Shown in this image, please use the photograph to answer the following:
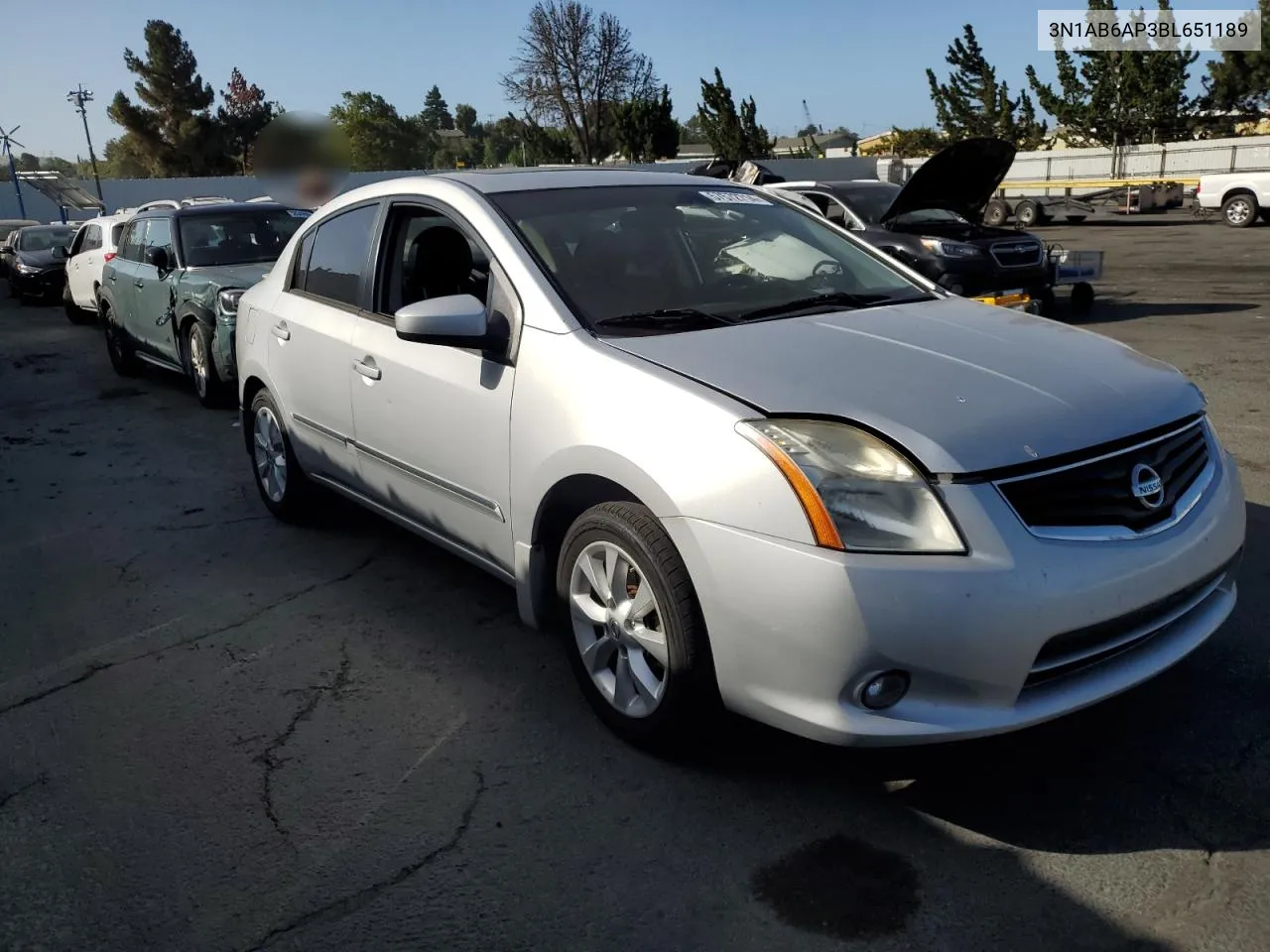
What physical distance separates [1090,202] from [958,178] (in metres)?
24.8

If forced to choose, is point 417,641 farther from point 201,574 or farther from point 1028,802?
point 1028,802

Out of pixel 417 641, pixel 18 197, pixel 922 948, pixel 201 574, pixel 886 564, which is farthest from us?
pixel 18 197

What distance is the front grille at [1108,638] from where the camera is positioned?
8.41ft

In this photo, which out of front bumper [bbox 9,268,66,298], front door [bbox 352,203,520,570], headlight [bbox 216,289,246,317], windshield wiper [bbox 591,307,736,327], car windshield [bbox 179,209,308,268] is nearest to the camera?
windshield wiper [bbox 591,307,736,327]

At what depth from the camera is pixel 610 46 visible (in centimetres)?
6006

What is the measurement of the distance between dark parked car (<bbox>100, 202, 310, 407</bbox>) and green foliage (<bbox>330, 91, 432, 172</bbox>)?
308cm

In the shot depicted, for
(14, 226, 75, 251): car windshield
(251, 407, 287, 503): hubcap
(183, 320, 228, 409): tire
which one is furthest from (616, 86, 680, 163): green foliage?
(251, 407, 287, 503): hubcap

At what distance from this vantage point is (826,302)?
146 inches

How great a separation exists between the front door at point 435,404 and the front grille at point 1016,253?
8432 millimetres

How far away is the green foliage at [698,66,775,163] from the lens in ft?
195

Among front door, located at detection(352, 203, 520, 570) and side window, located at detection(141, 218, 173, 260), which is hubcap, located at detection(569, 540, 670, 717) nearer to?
front door, located at detection(352, 203, 520, 570)

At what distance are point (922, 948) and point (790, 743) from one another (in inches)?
36.5

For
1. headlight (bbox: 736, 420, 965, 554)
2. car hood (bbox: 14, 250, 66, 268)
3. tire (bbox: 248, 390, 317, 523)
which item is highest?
car hood (bbox: 14, 250, 66, 268)

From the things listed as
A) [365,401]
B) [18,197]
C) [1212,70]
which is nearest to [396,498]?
[365,401]
